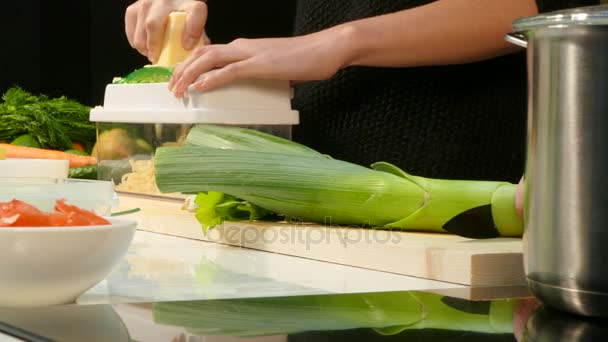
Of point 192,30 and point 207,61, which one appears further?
point 192,30

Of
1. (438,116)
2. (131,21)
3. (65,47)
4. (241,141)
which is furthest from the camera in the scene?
(65,47)

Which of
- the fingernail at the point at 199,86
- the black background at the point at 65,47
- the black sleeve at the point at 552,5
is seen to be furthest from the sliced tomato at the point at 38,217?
the black background at the point at 65,47

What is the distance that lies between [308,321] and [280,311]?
0.05 m

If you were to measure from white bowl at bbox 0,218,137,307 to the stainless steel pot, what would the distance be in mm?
347

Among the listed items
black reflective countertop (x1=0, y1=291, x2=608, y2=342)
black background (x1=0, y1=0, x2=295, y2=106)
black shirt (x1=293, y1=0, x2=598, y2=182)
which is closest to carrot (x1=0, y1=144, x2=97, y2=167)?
black shirt (x1=293, y1=0, x2=598, y2=182)

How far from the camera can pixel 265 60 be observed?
1.55 metres

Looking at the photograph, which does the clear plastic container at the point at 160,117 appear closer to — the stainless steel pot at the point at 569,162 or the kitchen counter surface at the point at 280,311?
the kitchen counter surface at the point at 280,311

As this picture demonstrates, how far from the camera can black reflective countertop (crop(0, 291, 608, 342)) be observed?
2.19 ft

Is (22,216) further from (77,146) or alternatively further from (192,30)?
(77,146)

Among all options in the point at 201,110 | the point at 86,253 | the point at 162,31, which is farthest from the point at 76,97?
the point at 86,253

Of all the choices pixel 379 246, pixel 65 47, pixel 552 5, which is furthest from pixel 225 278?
pixel 65 47

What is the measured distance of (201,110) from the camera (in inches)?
61.5

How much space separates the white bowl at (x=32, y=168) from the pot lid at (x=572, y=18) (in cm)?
74

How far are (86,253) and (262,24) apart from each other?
2318 millimetres
